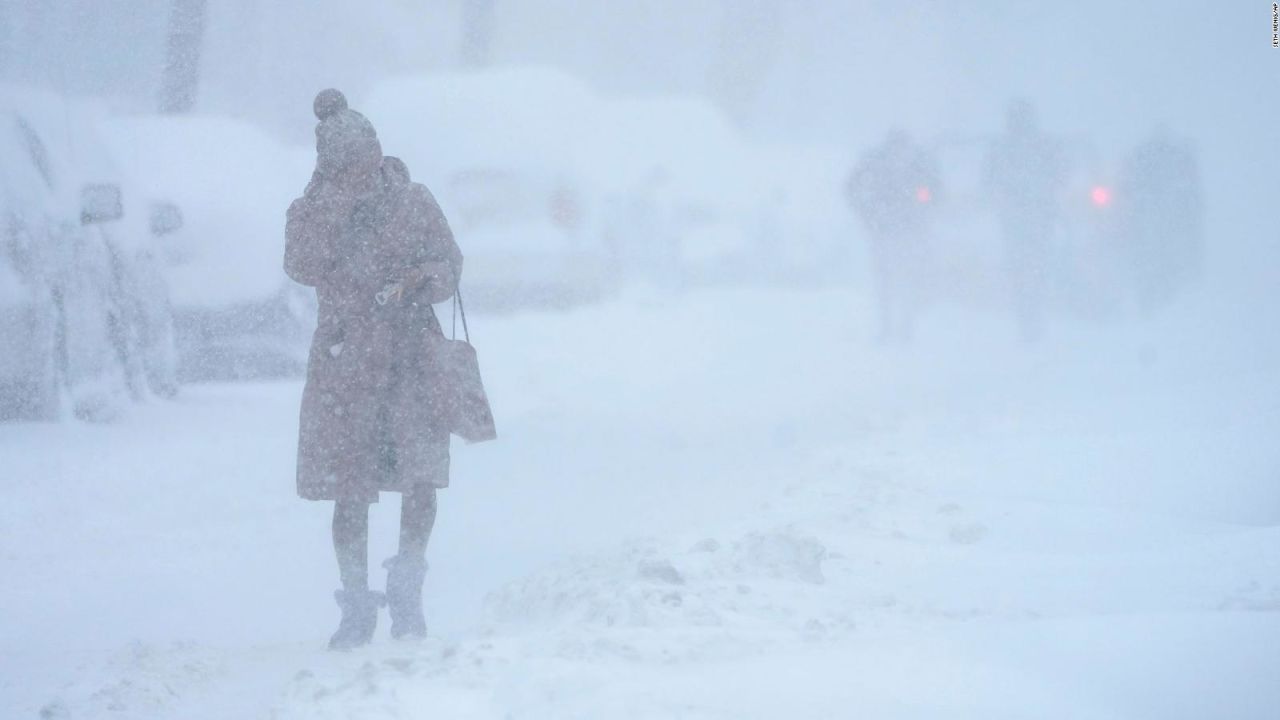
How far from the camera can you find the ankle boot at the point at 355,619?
379 cm

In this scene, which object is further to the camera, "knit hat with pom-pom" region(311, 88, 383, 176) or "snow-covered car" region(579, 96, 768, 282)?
"snow-covered car" region(579, 96, 768, 282)

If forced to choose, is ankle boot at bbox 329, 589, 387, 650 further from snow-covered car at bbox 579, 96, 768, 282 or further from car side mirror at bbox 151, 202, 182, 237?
snow-covered car at bbox 579, 96, 768, 282

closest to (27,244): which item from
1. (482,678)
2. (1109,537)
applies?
(482,678)

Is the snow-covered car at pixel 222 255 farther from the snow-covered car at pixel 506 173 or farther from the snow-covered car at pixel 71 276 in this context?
the snow-covered car at pixel 506 173

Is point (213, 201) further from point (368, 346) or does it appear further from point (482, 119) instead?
point (368, 346)

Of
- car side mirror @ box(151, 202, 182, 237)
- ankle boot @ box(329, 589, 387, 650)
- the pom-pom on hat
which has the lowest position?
ankle boot @ box(329, 589, 387, 650)

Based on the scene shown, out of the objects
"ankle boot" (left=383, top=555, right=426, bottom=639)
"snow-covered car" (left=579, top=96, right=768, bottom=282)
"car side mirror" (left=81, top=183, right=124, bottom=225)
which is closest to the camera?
"ankle boot" (left=383, top=555, right=426, bottom=639)

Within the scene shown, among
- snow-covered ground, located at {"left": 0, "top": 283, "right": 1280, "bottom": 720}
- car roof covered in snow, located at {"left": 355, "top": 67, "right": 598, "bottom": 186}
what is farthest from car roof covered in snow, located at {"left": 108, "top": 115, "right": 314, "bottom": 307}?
car roof covered in snow, located at {"left": 355, "top": 67, "right": 598, "bottom": 186}

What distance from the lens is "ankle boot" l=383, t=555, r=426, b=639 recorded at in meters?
3.85

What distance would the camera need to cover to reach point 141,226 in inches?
303

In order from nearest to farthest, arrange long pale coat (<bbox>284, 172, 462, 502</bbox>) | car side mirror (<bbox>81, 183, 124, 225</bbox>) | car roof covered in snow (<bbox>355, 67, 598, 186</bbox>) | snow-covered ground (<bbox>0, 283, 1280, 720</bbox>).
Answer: snow-covered ground (<bbox>0, 283, 1280, 720</bbox>) → long pale coat (<bbox>284, 172, 462, 502</bbox>) → car side mirror (<bbox>81, 183, 124, 225</bbox>) → car roof covered in snow (<bbox>355, 67, 598, 186</bbox>)

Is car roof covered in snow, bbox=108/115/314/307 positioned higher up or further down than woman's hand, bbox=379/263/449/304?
higher up

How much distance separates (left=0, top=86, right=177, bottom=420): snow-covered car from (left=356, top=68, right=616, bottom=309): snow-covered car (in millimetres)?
3606

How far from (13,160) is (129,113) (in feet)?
7.57
